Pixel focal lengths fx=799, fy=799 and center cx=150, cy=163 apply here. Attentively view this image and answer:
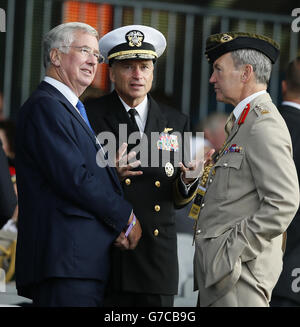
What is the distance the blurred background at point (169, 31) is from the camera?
6.95 metres

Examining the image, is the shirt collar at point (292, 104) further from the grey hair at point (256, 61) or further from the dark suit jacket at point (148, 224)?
Result: the grey hair at point (256, 61)

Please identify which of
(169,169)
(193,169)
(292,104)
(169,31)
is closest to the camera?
(193,169)

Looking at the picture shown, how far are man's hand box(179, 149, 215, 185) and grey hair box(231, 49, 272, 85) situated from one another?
0.50m

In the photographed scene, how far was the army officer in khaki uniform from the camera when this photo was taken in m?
3.25

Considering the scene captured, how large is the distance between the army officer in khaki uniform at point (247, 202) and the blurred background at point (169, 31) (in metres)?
3.29

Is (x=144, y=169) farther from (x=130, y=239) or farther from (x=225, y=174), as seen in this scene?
(x=225, y=174)

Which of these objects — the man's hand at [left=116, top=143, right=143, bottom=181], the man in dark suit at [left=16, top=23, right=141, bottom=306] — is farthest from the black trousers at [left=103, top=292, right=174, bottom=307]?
the man's hand at [left=116, top=143, right=143, bottom=181]

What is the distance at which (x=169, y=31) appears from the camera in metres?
7.11

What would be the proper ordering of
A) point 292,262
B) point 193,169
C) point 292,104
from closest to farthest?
1. point 193,169
2. point 292,262
3. point 292,104

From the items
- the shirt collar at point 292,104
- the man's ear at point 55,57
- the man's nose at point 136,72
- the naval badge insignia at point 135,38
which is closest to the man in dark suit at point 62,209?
the man's ear at point 55,57

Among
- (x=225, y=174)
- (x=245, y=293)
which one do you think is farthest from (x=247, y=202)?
(x=245, y=293)

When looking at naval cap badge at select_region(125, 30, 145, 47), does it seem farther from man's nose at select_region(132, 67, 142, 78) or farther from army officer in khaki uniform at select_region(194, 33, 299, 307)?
army officer in khaki uniform at select_region(194, 33, 299, 307)

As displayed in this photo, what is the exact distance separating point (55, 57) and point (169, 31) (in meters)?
3.50

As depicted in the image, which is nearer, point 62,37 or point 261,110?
point 261,110
